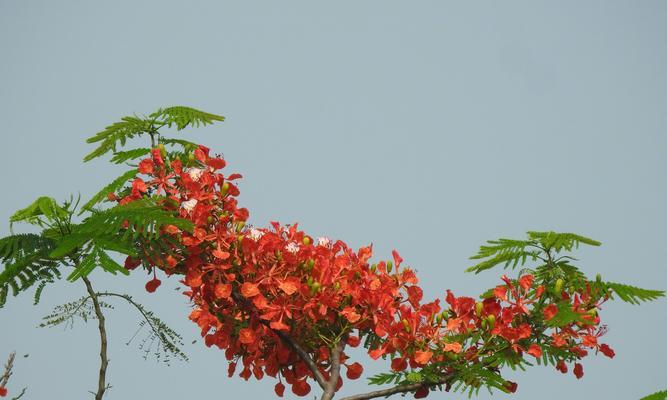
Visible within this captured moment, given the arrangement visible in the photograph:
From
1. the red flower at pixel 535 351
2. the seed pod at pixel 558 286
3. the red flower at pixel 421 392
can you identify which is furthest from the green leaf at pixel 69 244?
the seed pod at pixel 558 286

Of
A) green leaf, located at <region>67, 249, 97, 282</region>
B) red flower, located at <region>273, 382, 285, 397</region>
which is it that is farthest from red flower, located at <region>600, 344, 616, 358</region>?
green leaf, located at <region>67, 249, 97, 282</region>

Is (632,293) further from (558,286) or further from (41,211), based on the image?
(41,211)

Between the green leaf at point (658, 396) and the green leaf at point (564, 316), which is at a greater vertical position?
the green leaf at point (564, 316)

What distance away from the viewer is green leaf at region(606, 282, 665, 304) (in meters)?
4.73

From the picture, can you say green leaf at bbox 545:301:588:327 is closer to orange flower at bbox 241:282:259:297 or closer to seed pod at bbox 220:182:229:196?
orange flower at bbox 241:282:259:297

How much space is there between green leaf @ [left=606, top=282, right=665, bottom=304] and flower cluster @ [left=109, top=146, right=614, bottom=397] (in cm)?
11

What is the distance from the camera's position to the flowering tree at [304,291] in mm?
4516

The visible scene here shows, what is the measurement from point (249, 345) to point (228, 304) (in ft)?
0.95

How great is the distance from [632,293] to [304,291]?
1990mm

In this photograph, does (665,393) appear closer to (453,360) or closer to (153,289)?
(453,360)

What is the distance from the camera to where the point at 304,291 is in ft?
15.4

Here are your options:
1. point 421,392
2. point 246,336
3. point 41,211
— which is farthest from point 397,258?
point 41,211

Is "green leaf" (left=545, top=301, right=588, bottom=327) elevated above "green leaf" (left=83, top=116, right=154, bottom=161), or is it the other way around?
"green leaf" (left=83, top=116, right=154, bottom=161)

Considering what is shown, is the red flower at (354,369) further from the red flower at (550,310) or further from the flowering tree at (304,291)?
the red flower at (550,310)
